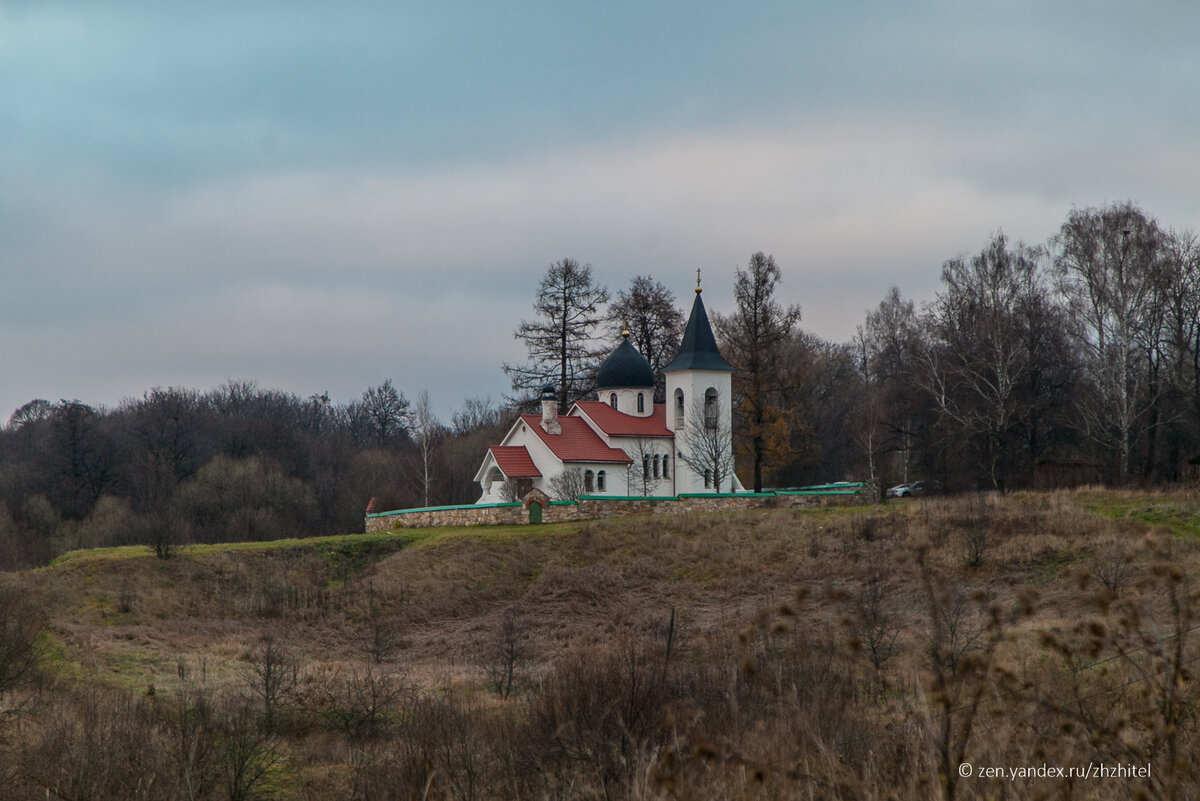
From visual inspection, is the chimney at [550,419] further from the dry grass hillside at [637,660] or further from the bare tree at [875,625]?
the bare tree at [875,625]

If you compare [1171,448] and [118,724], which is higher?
[1171,448]

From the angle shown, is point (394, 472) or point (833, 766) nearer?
point (833, 766)

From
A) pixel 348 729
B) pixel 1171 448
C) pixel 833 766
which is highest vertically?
pixel 1171 448

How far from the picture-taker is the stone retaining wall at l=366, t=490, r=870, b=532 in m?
34.4

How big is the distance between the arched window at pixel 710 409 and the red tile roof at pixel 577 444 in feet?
11.0

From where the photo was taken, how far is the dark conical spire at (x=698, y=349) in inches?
1599

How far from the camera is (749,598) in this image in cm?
2381

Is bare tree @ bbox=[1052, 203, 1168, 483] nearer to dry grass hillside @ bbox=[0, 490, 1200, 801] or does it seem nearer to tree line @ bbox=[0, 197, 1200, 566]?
tree line @ bbox=[0, 197, 1200, 566]

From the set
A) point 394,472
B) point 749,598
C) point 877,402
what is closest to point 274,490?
point 394,472

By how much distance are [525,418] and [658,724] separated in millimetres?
29375

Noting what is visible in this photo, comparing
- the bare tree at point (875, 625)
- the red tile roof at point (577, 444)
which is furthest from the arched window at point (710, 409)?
the bare tree at point (875, 625)

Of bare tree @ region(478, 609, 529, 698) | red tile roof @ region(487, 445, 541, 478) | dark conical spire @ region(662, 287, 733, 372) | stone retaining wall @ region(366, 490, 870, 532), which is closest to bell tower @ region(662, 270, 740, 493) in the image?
dark conical spire @ region(662, 287, 733, 372)

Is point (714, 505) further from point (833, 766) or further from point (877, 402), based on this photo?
point (833, 766)

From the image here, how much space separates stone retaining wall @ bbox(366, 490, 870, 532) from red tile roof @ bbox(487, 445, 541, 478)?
2940 mm
